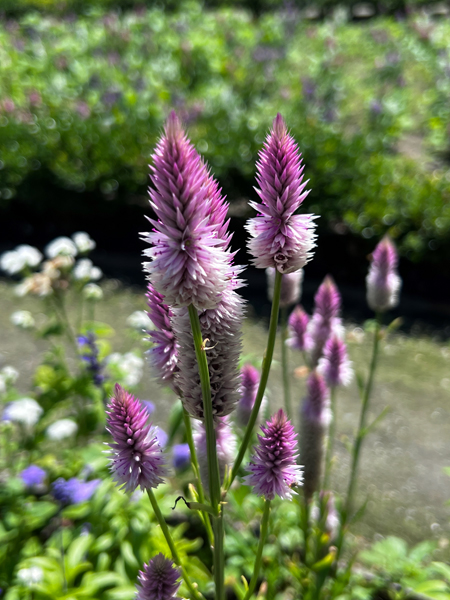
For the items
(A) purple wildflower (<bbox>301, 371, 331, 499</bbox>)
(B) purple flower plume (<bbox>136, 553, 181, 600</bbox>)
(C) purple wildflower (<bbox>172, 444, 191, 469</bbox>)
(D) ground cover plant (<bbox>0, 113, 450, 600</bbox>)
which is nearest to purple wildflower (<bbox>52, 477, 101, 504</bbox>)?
(D) ground cover plant (<bbox>0, 113, 450, 600</bbox>)

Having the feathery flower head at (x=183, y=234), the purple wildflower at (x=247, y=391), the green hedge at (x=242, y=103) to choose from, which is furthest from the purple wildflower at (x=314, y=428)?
the green hedge at (x=242, y=103)

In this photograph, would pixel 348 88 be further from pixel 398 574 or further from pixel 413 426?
pixel 398 574

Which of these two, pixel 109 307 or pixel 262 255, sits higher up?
pixel 262 255

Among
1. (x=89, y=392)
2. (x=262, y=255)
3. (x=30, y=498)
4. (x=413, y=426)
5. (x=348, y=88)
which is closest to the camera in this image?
(x=262, y=255)

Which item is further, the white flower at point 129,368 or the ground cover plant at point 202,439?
the white flower at point 129,368

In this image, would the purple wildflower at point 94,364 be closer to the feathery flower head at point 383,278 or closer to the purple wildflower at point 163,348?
the feathery flower head at point 383,278

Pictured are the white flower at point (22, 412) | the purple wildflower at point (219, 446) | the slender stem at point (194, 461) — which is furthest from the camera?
the white flower at point (22, 412)

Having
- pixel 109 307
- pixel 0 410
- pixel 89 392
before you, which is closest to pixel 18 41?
pixel 109 307
